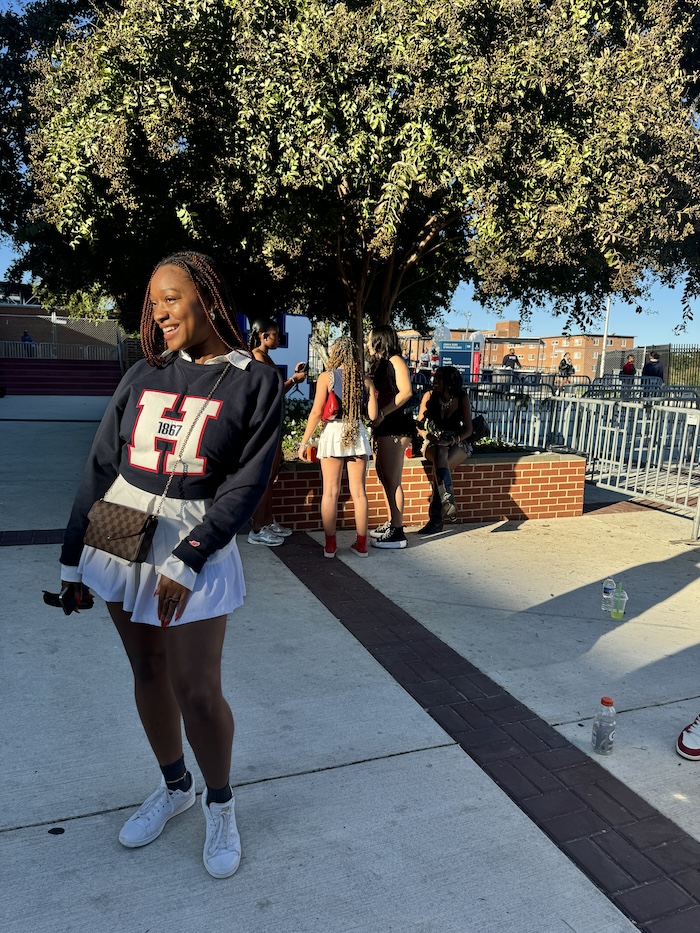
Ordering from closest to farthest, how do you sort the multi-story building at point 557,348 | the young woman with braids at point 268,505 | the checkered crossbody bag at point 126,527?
the checkered crossbody bag at point 126,527
the young woman with braids at point 268,505
the multi-story building at point 557,348

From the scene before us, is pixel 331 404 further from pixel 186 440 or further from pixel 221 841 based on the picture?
pixel 221 841

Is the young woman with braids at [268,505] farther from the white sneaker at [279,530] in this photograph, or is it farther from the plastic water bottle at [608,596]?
the plastic water bottle at [608,596]

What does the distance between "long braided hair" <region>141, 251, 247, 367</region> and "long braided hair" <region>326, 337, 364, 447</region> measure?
2.94 m

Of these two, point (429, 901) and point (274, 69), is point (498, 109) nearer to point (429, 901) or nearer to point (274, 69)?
point (274, 69)

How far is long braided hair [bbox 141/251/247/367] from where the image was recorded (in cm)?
209

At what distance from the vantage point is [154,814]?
2314mm

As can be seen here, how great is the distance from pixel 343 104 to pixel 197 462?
4.91m

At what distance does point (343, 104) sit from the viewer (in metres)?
5.85

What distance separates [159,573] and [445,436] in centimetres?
431

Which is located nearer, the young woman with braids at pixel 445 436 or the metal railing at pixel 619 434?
the young woman with braids at pixel 445 436

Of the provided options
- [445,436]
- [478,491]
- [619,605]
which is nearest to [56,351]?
[478,491]

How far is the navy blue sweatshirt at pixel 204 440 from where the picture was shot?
200 centimetres

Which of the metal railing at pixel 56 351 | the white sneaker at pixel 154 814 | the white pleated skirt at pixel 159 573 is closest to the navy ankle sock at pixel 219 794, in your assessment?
the white sneaker at pixel 154 814

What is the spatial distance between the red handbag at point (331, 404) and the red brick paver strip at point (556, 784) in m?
1.60
